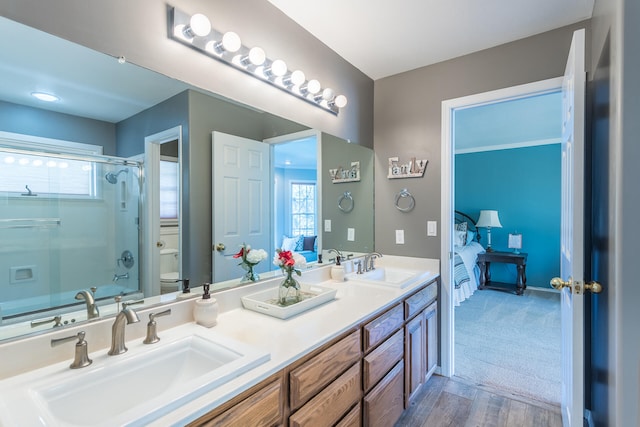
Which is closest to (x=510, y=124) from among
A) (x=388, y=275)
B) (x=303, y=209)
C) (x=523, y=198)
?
(x=523, y=198)

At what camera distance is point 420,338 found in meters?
2.08

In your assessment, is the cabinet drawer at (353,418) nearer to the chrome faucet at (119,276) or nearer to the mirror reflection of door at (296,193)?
the mirror reflection of door at (296,193)

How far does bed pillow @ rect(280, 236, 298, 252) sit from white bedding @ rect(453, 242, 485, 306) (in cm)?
267

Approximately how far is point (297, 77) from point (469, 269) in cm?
369

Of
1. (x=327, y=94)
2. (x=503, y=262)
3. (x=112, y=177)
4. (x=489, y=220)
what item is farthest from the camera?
(x=489, y=220)

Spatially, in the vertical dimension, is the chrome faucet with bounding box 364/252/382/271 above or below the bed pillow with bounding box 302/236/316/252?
below

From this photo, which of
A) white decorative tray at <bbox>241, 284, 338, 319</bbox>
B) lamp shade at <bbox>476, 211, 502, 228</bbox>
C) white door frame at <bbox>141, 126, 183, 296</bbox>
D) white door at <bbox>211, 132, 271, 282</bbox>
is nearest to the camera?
white door frame at <bbox>141, 126, 183, 296</bbox>

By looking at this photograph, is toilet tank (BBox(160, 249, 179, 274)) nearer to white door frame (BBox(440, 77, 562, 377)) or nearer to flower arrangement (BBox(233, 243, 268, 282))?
flower arrangement (BBox(233, 243, 268, 282))

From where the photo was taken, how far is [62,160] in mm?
1066

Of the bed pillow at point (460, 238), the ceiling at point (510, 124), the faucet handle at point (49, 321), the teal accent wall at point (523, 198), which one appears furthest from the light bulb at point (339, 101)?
the teal accent wall at point (523, 198)

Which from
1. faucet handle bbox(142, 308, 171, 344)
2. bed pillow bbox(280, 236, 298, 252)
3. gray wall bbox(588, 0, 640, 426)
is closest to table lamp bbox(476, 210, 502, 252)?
bed pillow bbox(280, 236, 298, 252)

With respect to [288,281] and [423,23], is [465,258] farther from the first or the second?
[288,281]

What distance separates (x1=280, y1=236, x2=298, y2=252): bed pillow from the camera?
1948 millimetres

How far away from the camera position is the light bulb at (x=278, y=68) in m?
1.76
